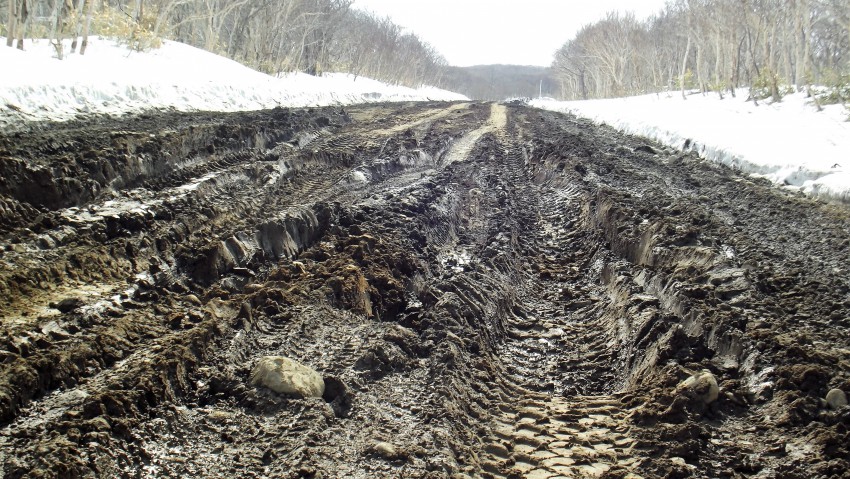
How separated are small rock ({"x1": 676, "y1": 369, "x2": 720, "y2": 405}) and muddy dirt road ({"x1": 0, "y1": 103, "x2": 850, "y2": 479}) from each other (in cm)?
1

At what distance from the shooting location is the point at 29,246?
4684 millimetres

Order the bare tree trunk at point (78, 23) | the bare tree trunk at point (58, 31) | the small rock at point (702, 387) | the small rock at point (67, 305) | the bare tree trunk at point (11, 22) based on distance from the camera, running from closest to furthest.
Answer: the small rock at point (702, 387) < the small rock at point (67, 305) < the bare tree trunk at point (11, 22) < the bare tree trunk at point (58, 31) < the bare tree trunk at point (78, 23)

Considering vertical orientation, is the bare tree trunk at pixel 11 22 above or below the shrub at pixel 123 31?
below

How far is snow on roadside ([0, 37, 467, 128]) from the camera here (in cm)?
846

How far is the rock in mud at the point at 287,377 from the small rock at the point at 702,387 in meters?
2.16

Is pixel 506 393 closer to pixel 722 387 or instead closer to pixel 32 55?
pixel 722 387

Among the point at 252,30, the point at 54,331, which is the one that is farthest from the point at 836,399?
the point at 252,30

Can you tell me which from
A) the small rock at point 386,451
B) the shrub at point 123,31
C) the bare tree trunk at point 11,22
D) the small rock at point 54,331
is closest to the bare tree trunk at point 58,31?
the bare tree trunk at point 11,22

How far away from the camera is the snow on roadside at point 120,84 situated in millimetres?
8461

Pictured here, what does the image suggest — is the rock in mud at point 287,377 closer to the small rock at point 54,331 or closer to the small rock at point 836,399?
the small rock at point 54,331

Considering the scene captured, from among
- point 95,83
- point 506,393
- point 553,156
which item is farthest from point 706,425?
point 95,83

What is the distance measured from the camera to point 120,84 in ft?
35.5

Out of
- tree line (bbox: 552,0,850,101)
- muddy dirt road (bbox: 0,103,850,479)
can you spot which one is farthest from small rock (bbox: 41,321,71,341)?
tree line (bbox: 552,0,850,101)

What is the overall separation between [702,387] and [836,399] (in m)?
0.67
